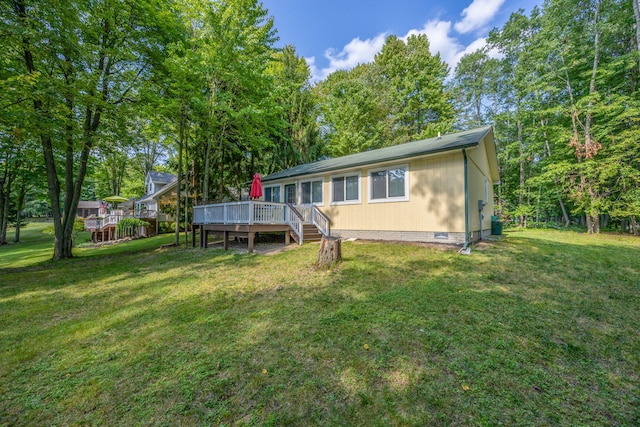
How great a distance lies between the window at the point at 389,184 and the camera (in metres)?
8.98

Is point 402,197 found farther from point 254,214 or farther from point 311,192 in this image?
point 254,214

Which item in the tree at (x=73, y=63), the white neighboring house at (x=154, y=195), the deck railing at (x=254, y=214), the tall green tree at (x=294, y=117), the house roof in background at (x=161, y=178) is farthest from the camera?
the house roof in background at (x=161, y=178)

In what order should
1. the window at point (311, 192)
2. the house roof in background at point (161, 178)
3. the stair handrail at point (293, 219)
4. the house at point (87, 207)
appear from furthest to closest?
1. the house at point (87, 207)
2. the house roof in background at point (161, 178)
3. the window at point (311, 192)
4. the stair handrail at point (293, 219)

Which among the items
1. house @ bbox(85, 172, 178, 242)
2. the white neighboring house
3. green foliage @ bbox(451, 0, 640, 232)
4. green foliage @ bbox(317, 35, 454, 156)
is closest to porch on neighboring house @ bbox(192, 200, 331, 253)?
house @ bbox(85, 172, 178, 242)

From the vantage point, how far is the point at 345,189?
10625 mm

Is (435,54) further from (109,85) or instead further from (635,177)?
(109,85)

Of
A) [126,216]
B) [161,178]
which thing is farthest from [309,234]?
[161,178]

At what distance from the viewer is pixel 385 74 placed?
24.9m

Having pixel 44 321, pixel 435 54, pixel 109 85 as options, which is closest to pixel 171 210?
pixel 109 85

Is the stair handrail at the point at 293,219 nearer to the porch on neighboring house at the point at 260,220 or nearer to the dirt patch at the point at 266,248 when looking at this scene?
the porch on neighboring house at the point at 260,220

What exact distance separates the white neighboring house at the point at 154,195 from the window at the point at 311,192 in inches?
533

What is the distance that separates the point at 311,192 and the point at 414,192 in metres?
4.89

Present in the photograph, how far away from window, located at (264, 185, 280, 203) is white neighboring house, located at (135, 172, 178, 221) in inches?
412

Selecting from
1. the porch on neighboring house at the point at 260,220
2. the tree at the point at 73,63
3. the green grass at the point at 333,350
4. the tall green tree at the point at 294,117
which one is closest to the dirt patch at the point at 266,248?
the porch on neighboring house at the point at 260,220
